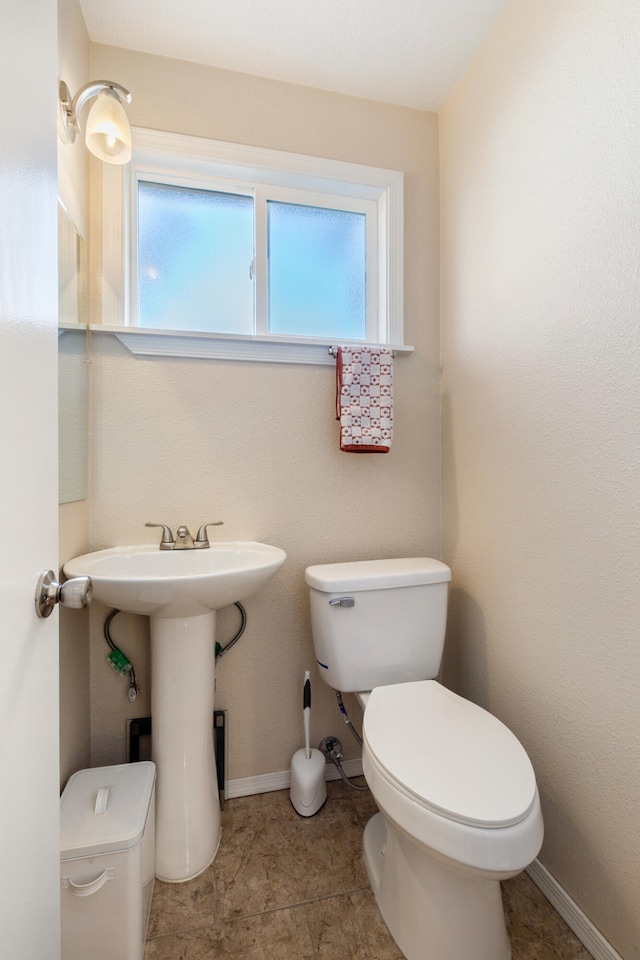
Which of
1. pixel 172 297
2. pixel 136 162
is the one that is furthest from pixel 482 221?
pixel 136 162

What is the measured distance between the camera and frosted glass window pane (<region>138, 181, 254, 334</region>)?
1.55m

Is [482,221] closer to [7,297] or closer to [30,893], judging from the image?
[7,297]

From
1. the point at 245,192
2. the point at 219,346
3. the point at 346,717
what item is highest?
the point at 245,192

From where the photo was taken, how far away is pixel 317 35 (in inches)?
54.9

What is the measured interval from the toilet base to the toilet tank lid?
59 centimetres

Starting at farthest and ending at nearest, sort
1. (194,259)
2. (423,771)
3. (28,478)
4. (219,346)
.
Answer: (194,259) < (219,346) < (423,771) < (28,478)

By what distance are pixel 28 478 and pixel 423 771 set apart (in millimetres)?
939

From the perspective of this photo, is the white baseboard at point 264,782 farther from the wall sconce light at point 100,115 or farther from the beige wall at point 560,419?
the wall sconce light at point 100,115

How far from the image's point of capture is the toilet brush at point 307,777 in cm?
143

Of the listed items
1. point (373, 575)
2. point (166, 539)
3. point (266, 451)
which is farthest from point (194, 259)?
point (373, 575)

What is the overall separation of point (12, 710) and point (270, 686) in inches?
45.9

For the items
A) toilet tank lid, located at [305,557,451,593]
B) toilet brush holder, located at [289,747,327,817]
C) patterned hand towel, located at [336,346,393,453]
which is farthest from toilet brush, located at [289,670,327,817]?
patterned hand towel, located at [336,346,393,453]

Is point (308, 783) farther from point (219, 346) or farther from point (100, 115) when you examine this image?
point (100, 115)

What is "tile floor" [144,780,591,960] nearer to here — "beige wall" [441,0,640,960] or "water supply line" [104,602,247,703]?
"beige wall" [441,0,640,960]
